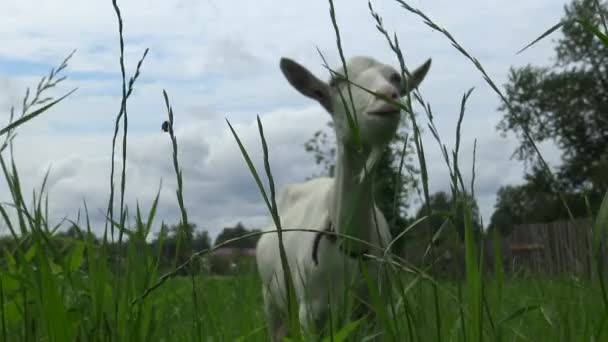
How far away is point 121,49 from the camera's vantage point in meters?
1.18

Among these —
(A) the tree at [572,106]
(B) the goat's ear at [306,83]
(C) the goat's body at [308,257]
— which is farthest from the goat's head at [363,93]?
(A) the tree at [572,106]

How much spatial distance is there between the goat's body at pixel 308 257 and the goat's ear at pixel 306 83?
0.42 m

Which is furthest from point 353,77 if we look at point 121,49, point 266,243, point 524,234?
point 524,234

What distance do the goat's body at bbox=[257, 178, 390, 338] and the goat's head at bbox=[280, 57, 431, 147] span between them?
1.22ft

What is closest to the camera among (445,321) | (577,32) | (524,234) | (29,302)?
(29,302)

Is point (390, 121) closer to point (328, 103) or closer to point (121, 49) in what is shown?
point (328, 103)

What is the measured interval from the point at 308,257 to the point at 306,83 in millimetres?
882

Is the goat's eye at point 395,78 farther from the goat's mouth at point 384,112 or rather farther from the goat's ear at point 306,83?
the goat's mouth at point 384,112

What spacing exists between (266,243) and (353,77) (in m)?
1.49

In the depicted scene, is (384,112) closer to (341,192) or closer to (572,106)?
(341,192)

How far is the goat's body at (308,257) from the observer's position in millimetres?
3693

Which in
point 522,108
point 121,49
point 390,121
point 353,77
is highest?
point 522,108

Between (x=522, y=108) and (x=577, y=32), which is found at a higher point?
(x=577, y=32)

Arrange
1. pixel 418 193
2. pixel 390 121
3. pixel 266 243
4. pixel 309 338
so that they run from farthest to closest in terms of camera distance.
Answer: pixel 266 243, pixel 390 121, pixel 309 338, pixel 418 193
